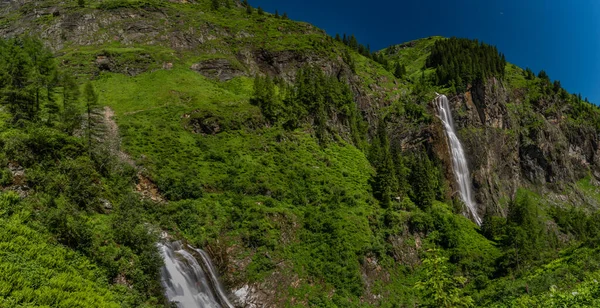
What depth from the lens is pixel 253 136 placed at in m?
54.4

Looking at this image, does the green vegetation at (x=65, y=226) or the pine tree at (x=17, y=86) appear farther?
the pine tree at (x=17, y=86)

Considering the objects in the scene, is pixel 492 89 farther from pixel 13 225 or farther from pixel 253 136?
pixel 13 225

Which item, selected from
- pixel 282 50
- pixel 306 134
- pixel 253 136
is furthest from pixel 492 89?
pixel 253 136

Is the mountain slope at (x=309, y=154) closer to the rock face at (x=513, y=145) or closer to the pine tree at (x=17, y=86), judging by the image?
the rock face at (x=513, y=145)

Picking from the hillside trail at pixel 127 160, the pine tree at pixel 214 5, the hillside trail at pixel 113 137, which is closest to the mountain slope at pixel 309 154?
the hillside trail at pixel 127 160

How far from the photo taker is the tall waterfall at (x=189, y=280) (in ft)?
89.1

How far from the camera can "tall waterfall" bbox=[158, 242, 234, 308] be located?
1069 inches

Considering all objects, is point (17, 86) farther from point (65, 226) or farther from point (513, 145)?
point (513, 145)

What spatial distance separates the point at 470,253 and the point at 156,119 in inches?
2131

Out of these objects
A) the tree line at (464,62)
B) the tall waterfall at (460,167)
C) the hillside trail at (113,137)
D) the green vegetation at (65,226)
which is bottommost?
the green vegetation at (65,226)

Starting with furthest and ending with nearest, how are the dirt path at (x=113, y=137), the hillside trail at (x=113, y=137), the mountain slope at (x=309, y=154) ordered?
the dirt path at (x=113, y=137) → the hillside trail at (x=113, y=137) → the mountain slope at (x=309, y=154)

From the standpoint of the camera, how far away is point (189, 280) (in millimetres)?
28594

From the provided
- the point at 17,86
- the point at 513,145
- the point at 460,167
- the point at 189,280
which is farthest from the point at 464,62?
the point at 17,86

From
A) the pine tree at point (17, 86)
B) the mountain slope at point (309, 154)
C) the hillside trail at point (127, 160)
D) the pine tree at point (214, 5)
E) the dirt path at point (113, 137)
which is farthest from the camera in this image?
the pine tree at point (214, 5)
